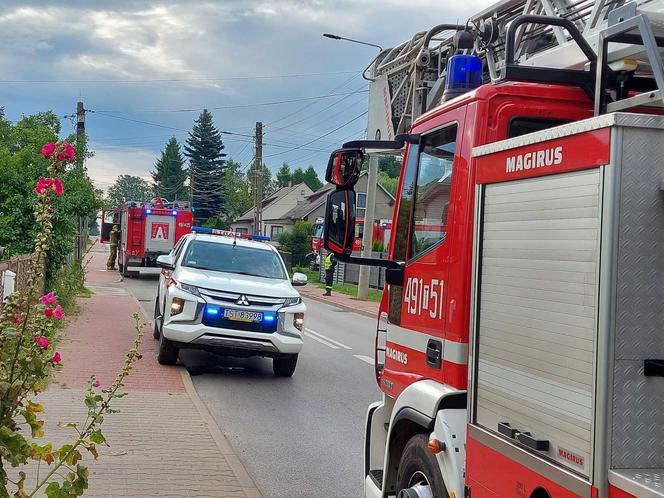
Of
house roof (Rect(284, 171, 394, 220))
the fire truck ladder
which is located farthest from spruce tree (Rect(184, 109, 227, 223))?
the fire truck ladder

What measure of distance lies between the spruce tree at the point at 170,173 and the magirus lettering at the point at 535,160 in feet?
345

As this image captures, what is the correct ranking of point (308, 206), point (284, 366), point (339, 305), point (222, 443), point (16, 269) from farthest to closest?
1. point (308, 206)
2. point (339, 305)
3. point (284, 366)
4. point (16, 269)
5. point (222, 443)

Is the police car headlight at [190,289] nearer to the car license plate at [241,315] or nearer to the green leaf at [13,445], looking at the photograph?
the car license plate at [241,315]

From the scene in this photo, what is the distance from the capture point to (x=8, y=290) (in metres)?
9.48

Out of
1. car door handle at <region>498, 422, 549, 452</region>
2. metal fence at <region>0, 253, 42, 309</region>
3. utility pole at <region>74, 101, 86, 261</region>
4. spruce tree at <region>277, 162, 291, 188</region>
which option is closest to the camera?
car door handle at <region>498, 422, 549, 452</region>

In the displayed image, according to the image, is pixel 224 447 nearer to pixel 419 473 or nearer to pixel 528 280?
pixel 419 473

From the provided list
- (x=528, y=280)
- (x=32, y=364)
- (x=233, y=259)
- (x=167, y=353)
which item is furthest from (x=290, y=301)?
(x=528, y=280)

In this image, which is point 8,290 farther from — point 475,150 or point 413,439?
point 475,150

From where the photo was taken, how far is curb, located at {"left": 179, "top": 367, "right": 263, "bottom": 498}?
20.1ft

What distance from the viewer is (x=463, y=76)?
4.53m

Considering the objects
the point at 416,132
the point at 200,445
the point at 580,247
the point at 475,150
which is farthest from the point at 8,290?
the point at 580,247

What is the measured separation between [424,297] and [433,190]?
59cm

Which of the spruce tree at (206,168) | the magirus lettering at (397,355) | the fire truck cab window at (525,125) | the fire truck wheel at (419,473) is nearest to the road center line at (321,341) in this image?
the magirus lettering at (397,355)

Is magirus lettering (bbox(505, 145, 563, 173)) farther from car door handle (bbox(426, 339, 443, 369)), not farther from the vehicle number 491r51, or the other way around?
car door handle (bbox(426, 339, 443, 369))
